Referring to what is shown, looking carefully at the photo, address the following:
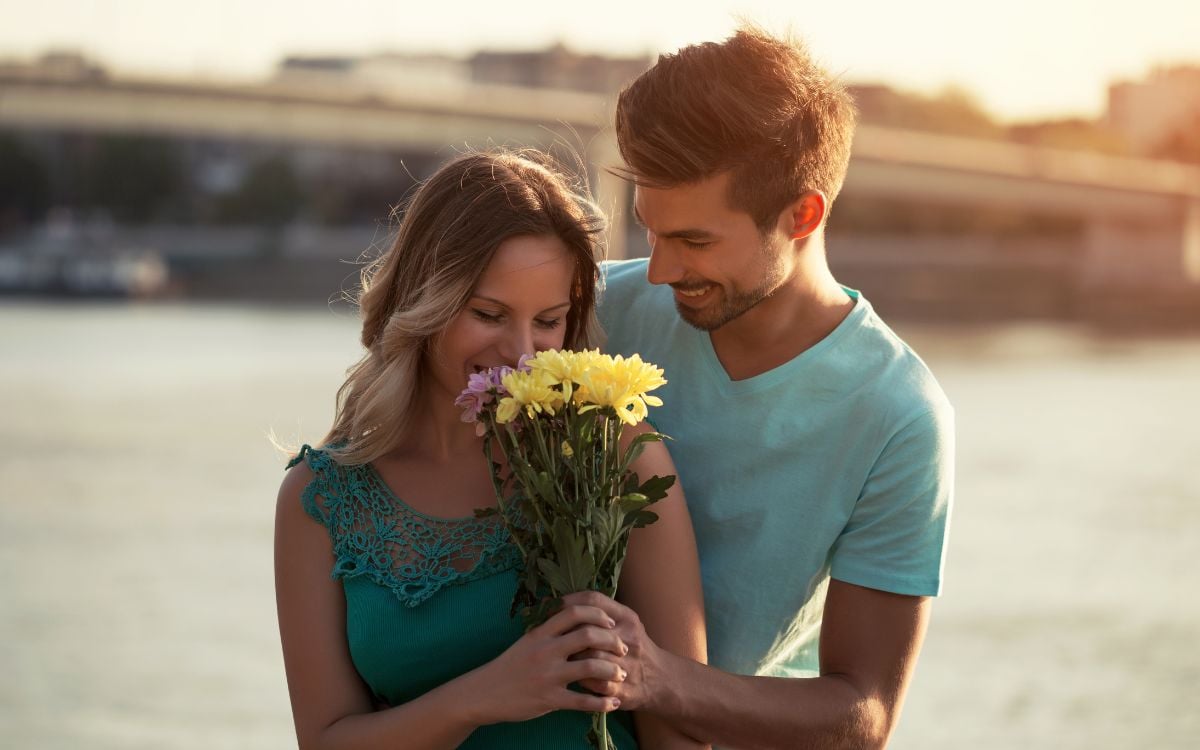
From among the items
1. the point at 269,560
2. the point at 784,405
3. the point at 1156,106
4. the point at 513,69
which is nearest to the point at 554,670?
the point at 784,405

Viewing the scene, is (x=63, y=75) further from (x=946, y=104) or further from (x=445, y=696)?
(x=946, y=104)

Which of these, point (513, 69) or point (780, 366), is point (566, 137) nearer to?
A: point (780, 366)

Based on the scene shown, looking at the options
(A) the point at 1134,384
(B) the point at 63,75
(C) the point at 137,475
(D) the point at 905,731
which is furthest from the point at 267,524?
(B) the point at 63,75

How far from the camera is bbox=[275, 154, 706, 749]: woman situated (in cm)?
215

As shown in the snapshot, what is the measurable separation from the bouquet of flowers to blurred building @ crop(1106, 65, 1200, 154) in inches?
1682

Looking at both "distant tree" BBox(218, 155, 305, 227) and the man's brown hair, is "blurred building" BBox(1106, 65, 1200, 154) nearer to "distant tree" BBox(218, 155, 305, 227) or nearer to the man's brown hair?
"distant tree" BBox(218, 155, 305, 227)

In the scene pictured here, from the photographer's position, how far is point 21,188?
51531 millimetres

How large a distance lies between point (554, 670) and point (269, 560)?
8479 mm

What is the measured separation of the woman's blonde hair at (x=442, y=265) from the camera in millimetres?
A: 2199

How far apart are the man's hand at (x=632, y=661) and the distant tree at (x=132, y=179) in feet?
170

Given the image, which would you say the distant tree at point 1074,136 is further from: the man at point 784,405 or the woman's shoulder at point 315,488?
the woman's shoulder at point 315,488

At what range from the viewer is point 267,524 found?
11.5 metres

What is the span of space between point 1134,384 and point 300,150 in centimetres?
4442

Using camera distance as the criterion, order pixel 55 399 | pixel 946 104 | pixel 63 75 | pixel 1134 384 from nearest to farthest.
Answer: pixel 55 399, pixel 1134 384, pixel 63 75, pixel 946 104
